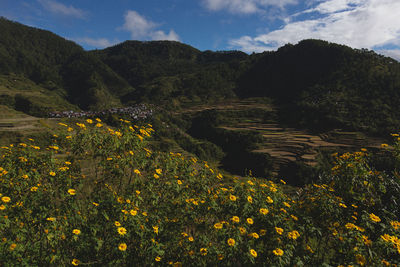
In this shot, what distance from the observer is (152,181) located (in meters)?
5.00

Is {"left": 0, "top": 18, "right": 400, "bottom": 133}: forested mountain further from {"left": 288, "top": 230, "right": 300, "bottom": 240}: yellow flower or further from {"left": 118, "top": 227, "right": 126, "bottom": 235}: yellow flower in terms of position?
{"left": 118, "top": 227, "right": 126, "bottom": 235}: yellow flower

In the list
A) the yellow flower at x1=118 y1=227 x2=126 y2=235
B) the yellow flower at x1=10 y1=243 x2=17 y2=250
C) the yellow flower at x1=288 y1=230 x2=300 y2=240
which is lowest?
the yellow flower at x1=10 y1=243 x2=17 y2=250

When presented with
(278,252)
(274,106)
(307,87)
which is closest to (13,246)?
(278,252)

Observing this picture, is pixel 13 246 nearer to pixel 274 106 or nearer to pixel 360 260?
pixel 360 260

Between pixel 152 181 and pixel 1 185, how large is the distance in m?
2.75

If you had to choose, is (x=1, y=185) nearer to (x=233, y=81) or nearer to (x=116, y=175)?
(x=116, y=175)

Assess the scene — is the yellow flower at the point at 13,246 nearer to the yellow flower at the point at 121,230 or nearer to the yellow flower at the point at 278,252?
the yellow flower at the point at 121,230

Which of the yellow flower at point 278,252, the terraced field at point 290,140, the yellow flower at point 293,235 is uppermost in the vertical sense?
the yellow flower at point 293,235

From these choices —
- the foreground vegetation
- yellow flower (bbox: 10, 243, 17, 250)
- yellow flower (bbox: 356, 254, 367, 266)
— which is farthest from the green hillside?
yellow flower (bbox: 356, 254, 367, 266)

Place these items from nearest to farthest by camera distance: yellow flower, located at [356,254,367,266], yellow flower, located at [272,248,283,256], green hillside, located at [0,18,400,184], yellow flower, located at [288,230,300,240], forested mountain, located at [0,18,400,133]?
yellow flower, located at [356,254,367,266] → yellow flower, located at [272,248,283,256] → yellow flower, located at [288,230,300,240] → green hillside, located at [0,18,400,184] → forested mountain, located at [0,18,400,133]

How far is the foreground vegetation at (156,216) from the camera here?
3.72 metres

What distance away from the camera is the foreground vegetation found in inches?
146

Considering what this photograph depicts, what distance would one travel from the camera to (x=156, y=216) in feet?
13.7

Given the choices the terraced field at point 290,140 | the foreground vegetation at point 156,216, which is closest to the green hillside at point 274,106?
the terraced field at point 290,140
